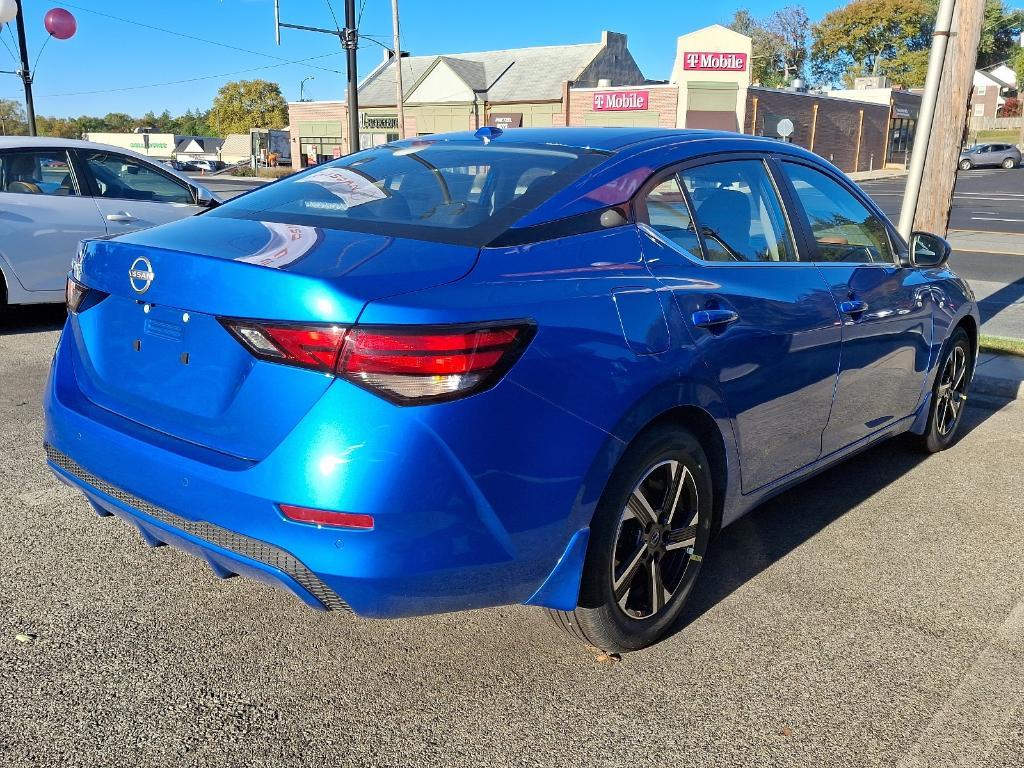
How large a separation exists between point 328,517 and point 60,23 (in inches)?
859

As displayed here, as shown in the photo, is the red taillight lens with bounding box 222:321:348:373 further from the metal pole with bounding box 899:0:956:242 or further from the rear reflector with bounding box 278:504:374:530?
the metal pole with bounding box 899:0:956:242

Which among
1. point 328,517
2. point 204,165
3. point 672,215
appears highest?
point 672,215

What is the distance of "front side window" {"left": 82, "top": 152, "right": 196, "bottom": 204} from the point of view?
8.05 meters

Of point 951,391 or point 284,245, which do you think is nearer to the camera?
point 284,245

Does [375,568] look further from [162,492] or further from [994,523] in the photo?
[994,523]

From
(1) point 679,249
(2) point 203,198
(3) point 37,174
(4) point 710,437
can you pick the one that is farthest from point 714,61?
(4) point 710,437

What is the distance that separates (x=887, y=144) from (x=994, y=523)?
209ft

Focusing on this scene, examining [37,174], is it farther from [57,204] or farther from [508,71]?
[508,71]

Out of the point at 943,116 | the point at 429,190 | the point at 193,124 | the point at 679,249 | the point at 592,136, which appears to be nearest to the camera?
the point at 679,249

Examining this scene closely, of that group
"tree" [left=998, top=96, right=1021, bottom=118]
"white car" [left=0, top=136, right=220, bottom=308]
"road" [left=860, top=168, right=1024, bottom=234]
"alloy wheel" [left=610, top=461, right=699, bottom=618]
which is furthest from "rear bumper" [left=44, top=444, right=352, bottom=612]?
"tree" [left=998, top=96, right=1021, bottom=118]

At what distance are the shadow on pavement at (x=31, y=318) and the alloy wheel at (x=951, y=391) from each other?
6749 mm

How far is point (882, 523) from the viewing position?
13.9ft

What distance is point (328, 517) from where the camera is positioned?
89.2 inches

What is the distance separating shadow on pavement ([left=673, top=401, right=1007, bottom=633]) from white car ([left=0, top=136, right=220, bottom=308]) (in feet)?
18.0
